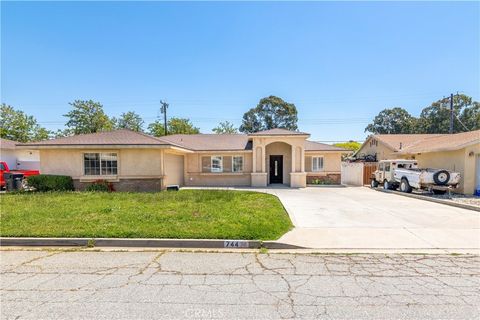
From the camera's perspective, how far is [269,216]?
7.97m

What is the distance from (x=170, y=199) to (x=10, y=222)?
5.23 metres

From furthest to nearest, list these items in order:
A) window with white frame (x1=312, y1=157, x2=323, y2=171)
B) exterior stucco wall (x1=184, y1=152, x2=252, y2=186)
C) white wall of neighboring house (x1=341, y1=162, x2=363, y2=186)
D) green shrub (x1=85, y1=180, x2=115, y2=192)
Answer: white wall of neighboring house (x1=341, y1=162, x2=363, y2=186)
window with white frame (x1=312, y1=157, x2=323, y2=171)
exterior stucco wall (x1=184, y1=152, x2=252, y2=186)
green shrub (x1=85, y1=180, x2=115, y2=192)

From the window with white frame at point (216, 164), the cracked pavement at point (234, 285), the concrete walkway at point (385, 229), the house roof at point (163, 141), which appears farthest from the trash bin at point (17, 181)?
the concrete walkway at point (385, 229)

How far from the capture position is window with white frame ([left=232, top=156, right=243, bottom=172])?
2023 cm

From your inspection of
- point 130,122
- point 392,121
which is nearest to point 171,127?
point 130,122

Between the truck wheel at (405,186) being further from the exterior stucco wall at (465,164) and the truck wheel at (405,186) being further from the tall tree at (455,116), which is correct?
the tall tree at (455,116)

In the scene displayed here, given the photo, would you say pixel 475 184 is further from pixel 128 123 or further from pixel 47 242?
pixel 128 123

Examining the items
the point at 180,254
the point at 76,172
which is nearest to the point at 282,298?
the point at 180,254

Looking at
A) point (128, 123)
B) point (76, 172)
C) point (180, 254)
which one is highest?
point (128, 123)

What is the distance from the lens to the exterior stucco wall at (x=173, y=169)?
1671 cm

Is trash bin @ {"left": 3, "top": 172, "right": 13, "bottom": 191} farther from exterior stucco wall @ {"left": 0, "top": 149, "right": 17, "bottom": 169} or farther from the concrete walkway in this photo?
the concrete walkway

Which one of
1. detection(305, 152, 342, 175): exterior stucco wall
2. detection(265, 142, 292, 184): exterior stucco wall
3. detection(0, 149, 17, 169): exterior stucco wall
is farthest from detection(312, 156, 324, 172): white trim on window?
detection(0, 149, 17, 169): exterior stucco wall

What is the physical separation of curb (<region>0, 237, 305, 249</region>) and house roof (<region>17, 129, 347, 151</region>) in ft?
29.9

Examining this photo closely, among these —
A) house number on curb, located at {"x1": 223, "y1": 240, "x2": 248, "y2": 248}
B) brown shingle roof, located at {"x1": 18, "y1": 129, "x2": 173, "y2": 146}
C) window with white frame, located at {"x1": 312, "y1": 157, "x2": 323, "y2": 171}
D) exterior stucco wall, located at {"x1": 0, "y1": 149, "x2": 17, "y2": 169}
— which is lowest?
house number on curb, located at {"x1": 223, "y1": 240, "x2": 248, "y2": 248}
